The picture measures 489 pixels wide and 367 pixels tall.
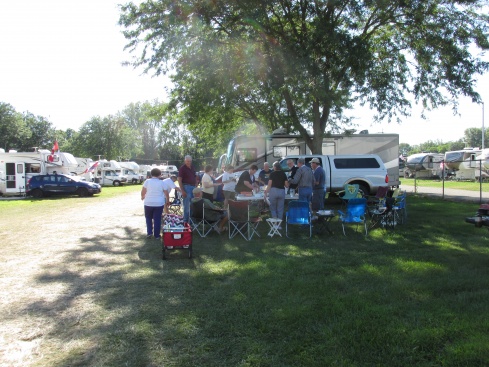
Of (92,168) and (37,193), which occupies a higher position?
(92,168)

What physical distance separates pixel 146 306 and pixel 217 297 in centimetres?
84

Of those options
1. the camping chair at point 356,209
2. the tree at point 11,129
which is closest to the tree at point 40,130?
the tree at point 11,129

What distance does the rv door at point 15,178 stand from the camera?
82.2 feet

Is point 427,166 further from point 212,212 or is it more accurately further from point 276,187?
point 212,212

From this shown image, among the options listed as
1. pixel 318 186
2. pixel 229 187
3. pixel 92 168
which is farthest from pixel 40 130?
pixel 318 186

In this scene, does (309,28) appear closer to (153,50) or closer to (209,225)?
(153,50)

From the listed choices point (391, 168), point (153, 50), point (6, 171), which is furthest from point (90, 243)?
point (6, 171)

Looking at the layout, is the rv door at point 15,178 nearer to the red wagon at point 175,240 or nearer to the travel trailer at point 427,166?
the red wagon at point 175,240

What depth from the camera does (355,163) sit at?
52.0ft

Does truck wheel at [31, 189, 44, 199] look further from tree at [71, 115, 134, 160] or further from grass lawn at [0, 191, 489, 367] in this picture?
tree at [71, 115, 134, 160]

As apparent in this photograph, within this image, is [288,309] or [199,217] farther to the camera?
[199,217]

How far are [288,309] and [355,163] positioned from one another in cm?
1222

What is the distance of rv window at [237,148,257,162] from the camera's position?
1784cm

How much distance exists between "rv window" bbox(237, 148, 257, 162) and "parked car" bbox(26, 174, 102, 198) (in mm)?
12057
